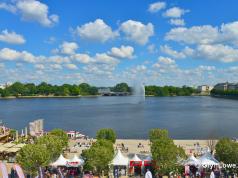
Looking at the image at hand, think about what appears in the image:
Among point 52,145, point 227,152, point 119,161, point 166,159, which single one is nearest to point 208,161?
point 227,152

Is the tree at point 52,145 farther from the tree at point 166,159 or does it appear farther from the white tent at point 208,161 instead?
the white tent at point 208,161

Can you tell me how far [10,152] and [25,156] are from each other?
9.46 meters

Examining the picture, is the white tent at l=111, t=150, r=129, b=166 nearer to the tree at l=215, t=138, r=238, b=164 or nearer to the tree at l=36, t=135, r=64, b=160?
the tree at l=36, t=135, r=64, b=160

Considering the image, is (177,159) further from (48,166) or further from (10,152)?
(10,152)

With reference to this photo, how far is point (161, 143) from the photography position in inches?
1093

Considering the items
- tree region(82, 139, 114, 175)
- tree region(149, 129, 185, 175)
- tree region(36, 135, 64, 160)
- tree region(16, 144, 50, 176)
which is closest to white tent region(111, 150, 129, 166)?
tree region(82, 139, 114, 175)

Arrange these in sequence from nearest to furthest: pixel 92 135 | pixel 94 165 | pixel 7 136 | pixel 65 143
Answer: pixel 94 165 → pixel 65 143 → pixel 7 136 → pixel 92 135

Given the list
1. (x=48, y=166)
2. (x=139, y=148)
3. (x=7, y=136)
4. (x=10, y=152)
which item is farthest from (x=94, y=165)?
(x=7, y=136)

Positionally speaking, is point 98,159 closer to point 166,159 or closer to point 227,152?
point 166,159

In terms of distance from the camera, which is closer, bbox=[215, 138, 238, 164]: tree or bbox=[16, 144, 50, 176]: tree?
bbox=[16, 144, 50, 176]: tree

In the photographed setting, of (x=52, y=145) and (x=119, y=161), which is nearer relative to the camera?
(x=119, y=161)

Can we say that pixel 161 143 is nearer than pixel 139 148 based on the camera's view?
Yes

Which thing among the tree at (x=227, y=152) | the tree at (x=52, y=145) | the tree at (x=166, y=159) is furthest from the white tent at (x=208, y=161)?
the tree at (x=52, y=145)

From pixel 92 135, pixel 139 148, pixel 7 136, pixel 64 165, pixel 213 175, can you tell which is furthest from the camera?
pixel 92 135
